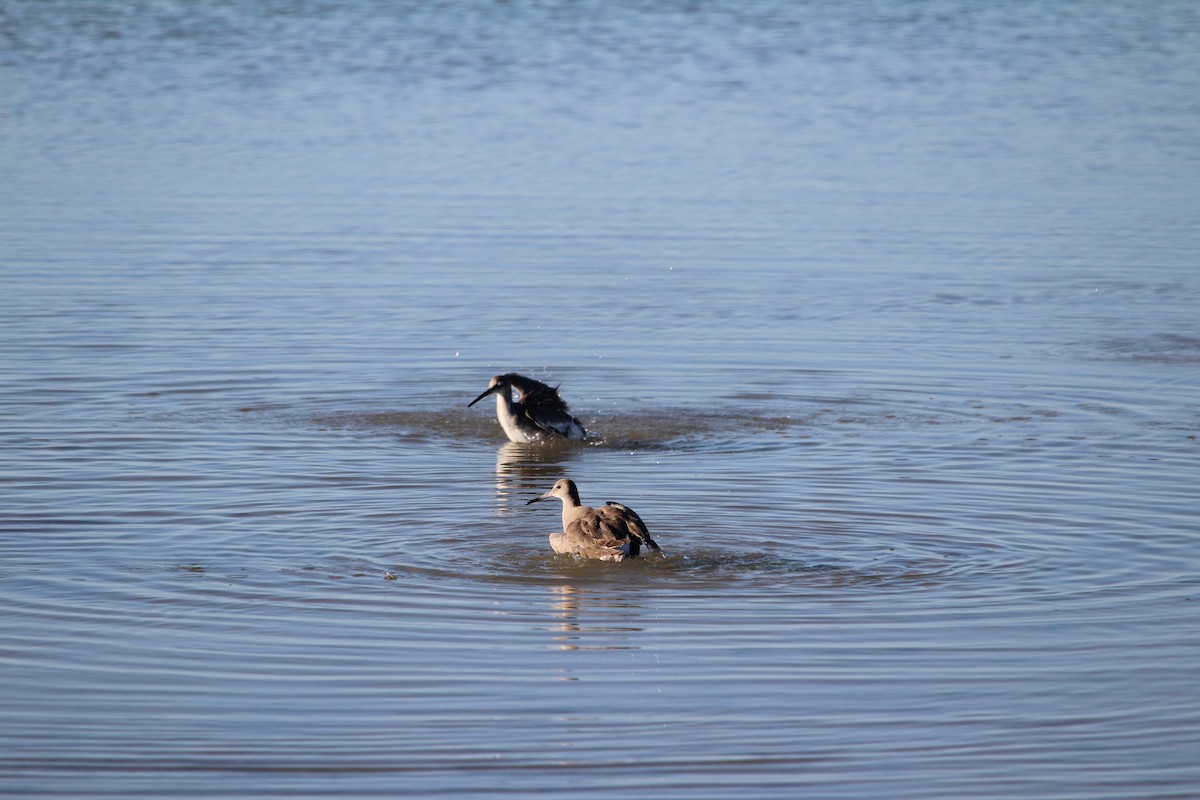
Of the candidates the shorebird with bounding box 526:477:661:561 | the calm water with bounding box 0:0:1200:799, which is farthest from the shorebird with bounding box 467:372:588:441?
the shorebird with bounding box 526:477:661:561

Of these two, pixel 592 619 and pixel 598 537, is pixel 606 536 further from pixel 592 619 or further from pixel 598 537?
pixel 592 619

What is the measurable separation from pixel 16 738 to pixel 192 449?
18.6 ft

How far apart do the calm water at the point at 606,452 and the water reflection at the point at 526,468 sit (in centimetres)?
5

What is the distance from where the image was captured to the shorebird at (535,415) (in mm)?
14453

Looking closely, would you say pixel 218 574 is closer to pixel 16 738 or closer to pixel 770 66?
pixel 16 738

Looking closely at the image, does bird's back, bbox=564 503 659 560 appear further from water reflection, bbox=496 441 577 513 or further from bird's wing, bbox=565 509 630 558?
water reflection, bbox=496 441 577 513

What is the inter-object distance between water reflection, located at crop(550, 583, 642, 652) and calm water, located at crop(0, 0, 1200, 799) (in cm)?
4

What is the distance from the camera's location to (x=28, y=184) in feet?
82.9

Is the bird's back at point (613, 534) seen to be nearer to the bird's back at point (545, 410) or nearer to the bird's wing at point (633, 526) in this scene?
the bird's wing at point (633, 526)

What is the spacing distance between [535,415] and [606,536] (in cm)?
436

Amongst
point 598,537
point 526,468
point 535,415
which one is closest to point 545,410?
point 535,415

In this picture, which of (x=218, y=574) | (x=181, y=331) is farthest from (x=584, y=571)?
(x=181, y=331)

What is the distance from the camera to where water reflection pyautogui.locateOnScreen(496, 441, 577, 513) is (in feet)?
41.2

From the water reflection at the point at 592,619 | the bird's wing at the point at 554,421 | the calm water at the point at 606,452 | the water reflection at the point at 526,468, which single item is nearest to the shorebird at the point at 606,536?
the calm water at the point at 606,452
